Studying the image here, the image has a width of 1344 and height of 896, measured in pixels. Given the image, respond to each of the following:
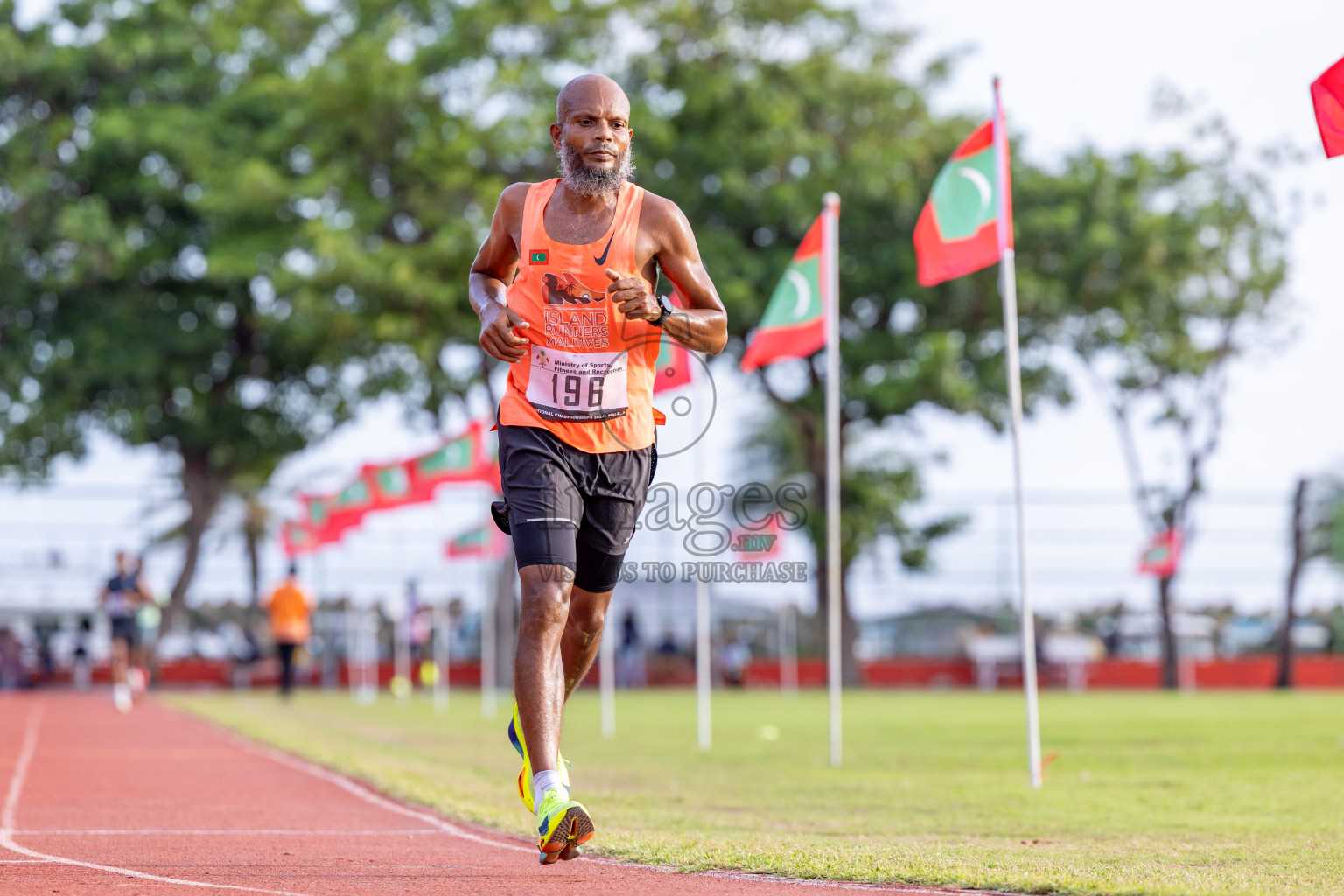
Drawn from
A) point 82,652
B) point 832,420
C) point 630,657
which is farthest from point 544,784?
point 82,652

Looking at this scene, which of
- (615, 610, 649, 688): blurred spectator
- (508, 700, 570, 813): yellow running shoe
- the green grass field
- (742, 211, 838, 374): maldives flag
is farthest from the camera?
(615, 610, 649, 688): blurred spectator

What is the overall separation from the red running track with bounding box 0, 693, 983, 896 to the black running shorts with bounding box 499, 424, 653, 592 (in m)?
1.01

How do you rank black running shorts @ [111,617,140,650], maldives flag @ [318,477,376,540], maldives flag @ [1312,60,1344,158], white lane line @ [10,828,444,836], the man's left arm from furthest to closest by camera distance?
maldives flag @ [318,477,376,540]
black running shorts @ [111,617,140,650]
maldives flag @ [1312,60,1344,158]
white lane line @ [10,828,444,836]
the man's left arm

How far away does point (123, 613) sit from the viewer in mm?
20469

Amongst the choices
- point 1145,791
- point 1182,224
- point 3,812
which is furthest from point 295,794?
point 1182,224


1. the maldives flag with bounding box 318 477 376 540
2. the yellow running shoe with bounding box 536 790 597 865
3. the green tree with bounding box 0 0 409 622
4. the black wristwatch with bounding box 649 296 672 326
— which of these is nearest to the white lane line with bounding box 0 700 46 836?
the yellow running shoe with bounding box 536 790 597 865

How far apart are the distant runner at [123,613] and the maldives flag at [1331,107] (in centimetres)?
1613

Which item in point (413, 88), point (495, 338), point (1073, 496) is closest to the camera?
point (495, 338)

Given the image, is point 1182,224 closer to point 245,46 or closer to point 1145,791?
point 245,46

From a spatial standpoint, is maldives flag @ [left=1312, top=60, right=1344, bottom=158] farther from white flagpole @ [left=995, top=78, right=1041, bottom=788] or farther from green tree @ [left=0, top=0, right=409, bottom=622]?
green tree @ [left=0, top=0, right=409, bottom=622]

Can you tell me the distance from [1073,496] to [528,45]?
55.7 ft

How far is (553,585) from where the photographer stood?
5.12m

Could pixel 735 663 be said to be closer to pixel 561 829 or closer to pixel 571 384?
pixel 571 384

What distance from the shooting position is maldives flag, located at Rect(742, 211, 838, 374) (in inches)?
498
